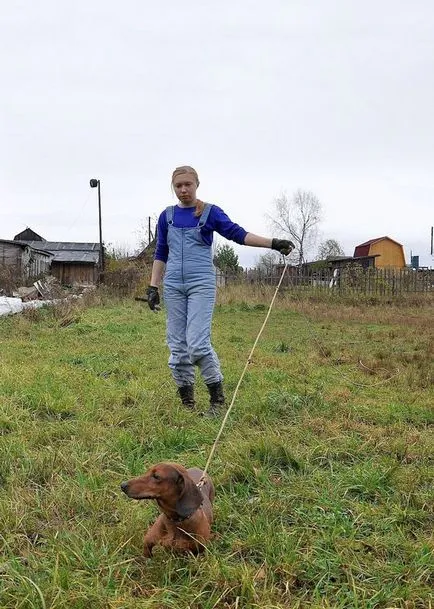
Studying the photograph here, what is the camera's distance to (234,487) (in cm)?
258

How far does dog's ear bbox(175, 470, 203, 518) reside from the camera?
→ 1877 millimetres

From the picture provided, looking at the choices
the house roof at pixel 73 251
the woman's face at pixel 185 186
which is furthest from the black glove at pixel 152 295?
the house roof at pixel 73 251

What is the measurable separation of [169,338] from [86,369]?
168cm

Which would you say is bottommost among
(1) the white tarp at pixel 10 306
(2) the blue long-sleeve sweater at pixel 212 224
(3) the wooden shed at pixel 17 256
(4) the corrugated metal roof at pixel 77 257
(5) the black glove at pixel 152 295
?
(1) the white tarp at pixel 10 306

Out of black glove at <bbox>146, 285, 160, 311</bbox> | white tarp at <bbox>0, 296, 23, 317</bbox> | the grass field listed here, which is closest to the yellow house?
white tarp at <bbox>0, 296, 23, 317</bbox>

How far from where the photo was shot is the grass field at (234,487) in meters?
1.79

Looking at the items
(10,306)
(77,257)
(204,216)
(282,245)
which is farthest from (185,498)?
(77,257)

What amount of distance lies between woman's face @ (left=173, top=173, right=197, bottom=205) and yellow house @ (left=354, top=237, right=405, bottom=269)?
1907 inches

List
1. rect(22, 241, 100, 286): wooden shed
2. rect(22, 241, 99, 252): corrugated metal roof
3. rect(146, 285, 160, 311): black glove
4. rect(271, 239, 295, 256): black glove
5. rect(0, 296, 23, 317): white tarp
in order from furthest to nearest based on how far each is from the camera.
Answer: rect(22, 241, 99, 252): corrugated metal roof
rect(22, 241, 100, 286): wooden shed
rect(0, 296, 23, 317): white tarp
rect(146, 285, 160, 311): black glove
rect(271, 239, 295, 256): black glove

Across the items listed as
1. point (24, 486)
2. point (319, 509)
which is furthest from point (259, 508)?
point (24, 486)

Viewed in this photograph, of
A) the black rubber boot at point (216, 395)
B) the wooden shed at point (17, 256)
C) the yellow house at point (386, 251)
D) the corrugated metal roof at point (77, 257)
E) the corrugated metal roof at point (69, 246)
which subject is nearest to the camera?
the black rubber boot at point (216, 395)

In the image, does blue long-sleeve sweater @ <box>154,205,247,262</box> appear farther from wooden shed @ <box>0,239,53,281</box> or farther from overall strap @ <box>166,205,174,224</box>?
wooden shed @ <box>0,239,53,281</box>

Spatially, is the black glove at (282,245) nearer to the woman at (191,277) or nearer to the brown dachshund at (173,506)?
the woman at (191,277)

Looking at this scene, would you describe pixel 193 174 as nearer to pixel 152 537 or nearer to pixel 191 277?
pixel 191 277
